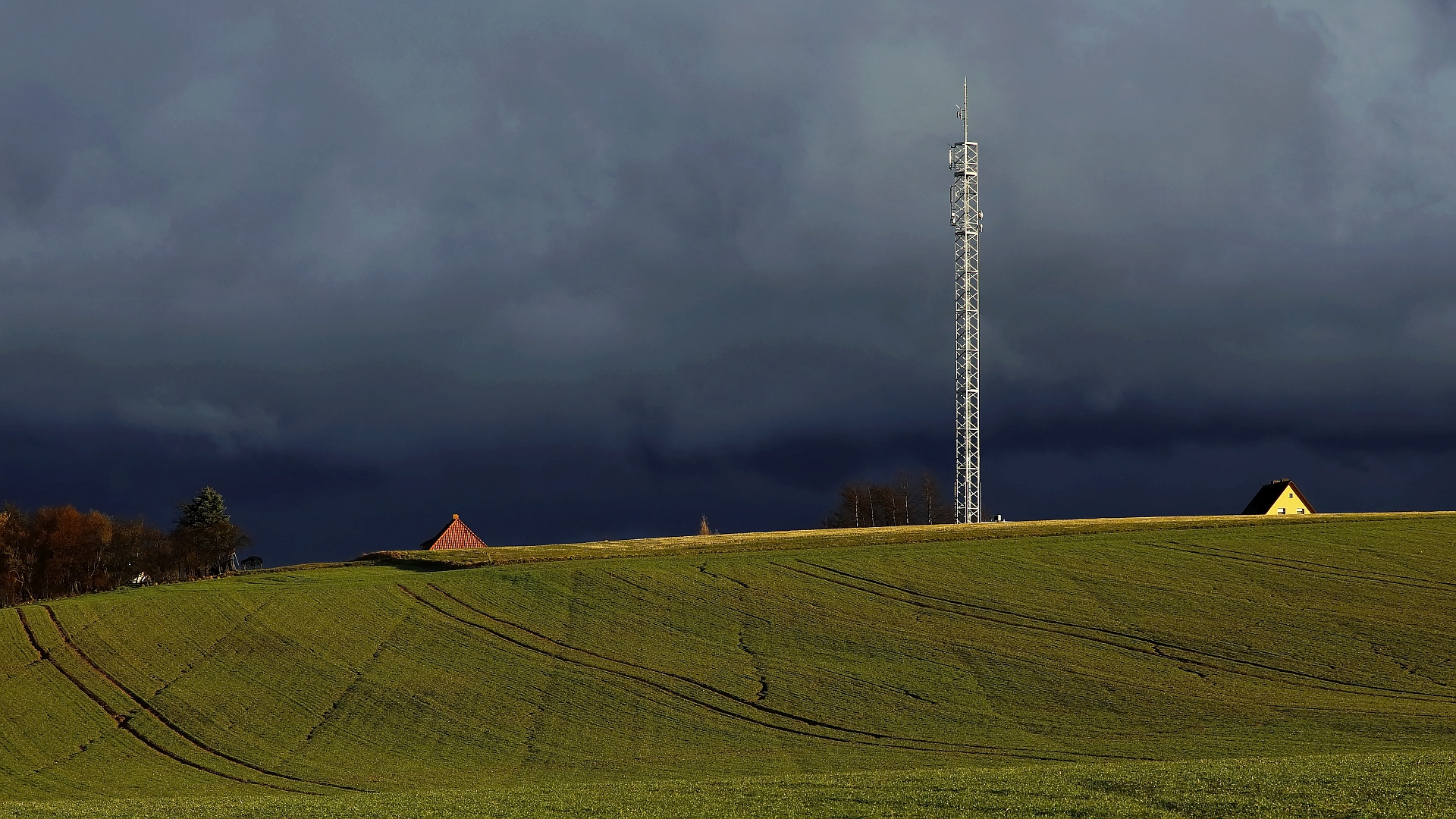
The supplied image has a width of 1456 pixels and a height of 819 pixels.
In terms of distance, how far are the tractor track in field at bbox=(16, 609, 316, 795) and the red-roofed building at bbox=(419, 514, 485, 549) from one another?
5786 centimetres

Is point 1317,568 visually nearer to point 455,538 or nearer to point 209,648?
point 209,648

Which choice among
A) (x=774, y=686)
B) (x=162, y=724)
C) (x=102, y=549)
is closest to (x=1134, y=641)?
(x=774, y=686)

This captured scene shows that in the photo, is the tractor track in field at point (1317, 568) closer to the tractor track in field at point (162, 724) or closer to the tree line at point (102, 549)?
the tractor track in field at point (162, 724)

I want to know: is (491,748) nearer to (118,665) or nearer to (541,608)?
(541,608)

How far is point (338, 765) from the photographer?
41.6 metres

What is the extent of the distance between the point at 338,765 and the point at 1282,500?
110 metres

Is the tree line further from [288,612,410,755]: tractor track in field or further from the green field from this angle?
[288,612,410,755]: tractor track in field

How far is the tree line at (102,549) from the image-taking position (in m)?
109

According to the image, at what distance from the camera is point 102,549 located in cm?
11438

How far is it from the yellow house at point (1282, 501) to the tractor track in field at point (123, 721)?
11062 centimetres

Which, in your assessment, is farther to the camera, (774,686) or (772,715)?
(774,686)

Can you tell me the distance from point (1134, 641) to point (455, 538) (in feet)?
280

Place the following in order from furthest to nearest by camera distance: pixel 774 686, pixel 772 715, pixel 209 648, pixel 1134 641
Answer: pixel 209 648 → pixel 1134 641 → pixel 774 686 → pixel 772 715

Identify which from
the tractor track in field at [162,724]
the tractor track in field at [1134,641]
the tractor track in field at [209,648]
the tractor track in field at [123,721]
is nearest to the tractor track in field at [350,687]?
the tractor track in field at [162,724]
